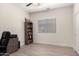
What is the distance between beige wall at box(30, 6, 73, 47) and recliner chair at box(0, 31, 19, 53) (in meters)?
0.51

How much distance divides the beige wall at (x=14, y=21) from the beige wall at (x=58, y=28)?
290mm

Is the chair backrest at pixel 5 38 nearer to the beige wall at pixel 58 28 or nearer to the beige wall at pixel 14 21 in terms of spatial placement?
the beige wall at pixel 14 21

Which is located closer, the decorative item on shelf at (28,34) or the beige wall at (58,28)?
→ the beige wall at (58,28)

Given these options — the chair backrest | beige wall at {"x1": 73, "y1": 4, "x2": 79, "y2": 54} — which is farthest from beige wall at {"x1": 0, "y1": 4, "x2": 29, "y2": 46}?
beige wall at {"x1": 73, "y1": 4, "x2": 79, "y2": 54}

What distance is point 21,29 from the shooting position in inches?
93.1

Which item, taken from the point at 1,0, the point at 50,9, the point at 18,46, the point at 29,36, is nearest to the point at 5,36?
the point at 18,46

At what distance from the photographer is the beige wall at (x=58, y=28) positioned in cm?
229

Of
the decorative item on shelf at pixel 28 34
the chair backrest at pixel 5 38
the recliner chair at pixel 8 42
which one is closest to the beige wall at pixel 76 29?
the decorative item on shelf at pixel 28 34

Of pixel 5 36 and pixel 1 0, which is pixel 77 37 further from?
pixel 1 0

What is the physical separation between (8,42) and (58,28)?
4.25ft

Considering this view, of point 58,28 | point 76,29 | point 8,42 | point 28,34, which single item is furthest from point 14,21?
point 76,29

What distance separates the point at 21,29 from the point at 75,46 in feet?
4.51

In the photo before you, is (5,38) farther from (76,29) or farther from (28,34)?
(76,29)

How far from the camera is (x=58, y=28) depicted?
8.06 feet
